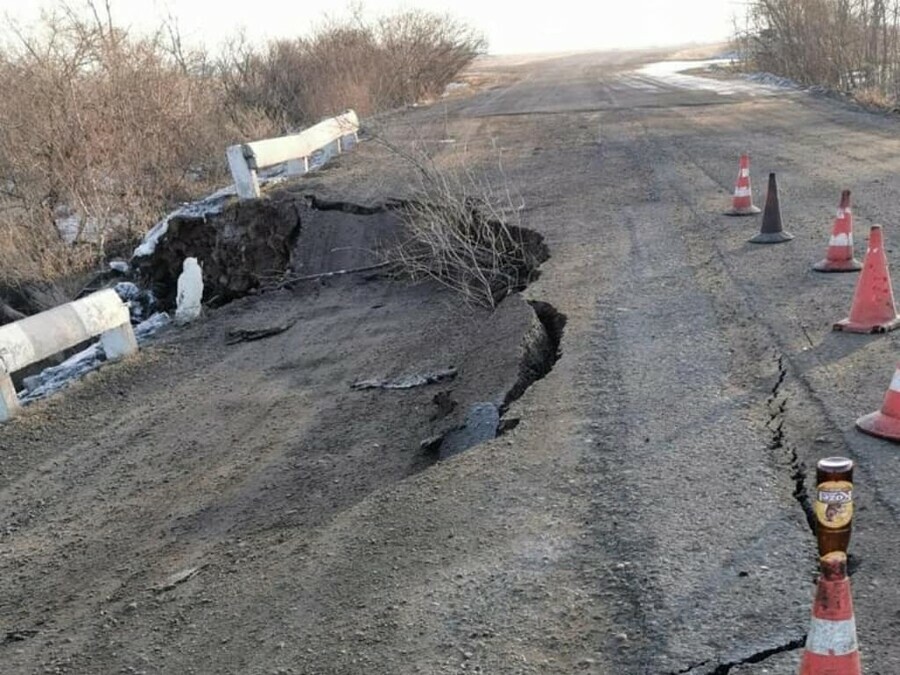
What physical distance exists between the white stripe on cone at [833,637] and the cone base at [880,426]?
2.06 m

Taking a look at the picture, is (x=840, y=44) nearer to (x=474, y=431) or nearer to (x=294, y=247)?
(x=294, y=247)

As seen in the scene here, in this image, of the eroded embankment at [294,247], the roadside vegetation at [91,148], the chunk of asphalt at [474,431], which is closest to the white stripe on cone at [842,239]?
the eroded embankment at [294,247]

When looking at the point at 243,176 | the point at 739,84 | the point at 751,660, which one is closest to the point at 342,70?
the point at 739,84

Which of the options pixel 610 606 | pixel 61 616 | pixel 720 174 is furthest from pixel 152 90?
pixel 610 606

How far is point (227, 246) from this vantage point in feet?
36.8

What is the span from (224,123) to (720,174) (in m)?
11.2

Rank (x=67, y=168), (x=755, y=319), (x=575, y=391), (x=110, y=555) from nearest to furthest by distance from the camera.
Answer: (x=110, y=555) < (x=575, y=391) < (x=755, y=319) < (x=67, y=168)

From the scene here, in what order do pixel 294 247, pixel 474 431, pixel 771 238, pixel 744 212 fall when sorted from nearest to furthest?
pixel 474 431 < pixel 771 238 < pixel 744 212 < pixel 294 247

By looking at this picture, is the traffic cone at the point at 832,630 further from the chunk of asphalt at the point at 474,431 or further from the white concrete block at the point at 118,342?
the white concrete block at the point at 118,342

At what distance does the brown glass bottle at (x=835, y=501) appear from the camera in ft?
7.13

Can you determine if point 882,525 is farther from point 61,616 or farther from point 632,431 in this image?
point 61,616

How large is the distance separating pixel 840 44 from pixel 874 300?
20944mm

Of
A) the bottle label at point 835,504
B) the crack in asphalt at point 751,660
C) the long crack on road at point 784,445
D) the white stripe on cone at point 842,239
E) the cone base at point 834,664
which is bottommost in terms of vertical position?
the crack in asphalt at point 751,660

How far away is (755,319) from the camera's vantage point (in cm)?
607
